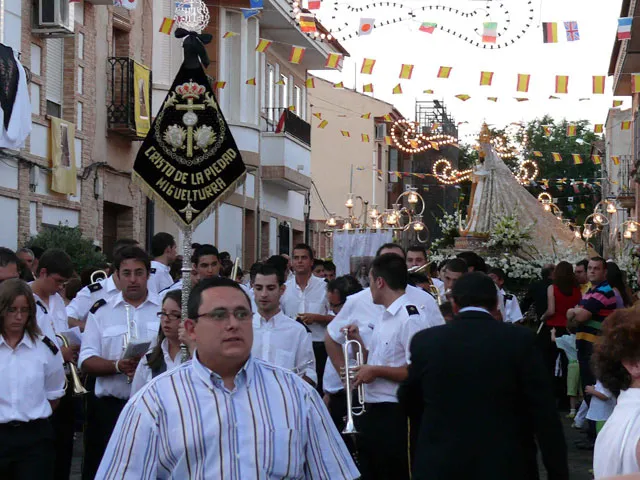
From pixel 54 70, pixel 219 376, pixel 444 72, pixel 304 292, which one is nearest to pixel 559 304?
pixel 304 292

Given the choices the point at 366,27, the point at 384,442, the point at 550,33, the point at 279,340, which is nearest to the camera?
the point at 384,442

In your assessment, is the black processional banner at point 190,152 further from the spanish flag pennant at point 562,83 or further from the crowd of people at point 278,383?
the spanish flag pennant at point 562,83

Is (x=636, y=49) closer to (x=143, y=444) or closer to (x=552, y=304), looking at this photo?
(x=552, y=304)

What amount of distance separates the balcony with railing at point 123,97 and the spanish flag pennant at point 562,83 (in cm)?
834

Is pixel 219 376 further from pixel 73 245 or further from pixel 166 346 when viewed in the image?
pixel 73 245

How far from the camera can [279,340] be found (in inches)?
344

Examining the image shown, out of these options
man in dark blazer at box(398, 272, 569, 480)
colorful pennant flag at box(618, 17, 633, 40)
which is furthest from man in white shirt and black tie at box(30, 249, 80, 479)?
colorful pennant flag at box(618, 17, 633, 40)

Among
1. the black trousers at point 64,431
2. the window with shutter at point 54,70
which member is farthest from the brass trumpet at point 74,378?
the window with shutter at point 54,70

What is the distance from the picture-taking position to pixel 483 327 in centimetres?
650

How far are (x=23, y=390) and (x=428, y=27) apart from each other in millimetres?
12579

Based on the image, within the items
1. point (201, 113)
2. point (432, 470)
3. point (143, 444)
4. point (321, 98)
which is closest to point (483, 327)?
point (432, 470)

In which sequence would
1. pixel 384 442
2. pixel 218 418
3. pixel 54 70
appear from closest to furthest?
pixel 218 418 → pixel 384 442 → pixel 54 70

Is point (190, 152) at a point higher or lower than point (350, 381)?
higher

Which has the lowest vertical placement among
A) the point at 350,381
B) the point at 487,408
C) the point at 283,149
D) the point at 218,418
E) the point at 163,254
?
the point at 350,381
